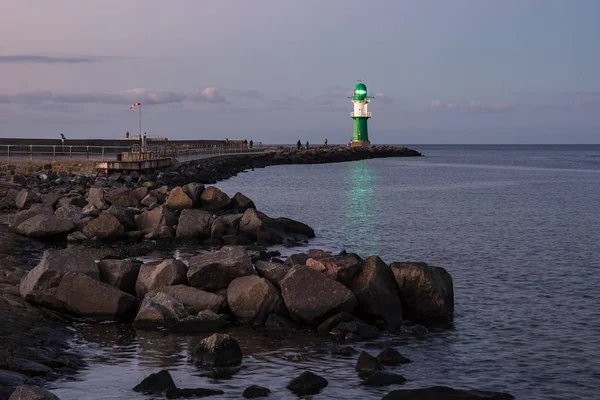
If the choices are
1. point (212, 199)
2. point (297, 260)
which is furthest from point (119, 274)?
point (212, 199)

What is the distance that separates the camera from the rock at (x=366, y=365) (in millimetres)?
9531

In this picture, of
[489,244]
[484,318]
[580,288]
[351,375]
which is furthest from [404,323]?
[489,244]

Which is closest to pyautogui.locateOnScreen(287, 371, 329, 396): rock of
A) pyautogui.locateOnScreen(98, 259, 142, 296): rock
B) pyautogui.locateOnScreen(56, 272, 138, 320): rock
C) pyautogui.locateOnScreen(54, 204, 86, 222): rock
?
pyautogui.locateOnScreen(56, 272, 138, 320): rock

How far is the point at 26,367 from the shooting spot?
347 inches

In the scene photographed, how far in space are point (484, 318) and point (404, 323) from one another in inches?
67.4

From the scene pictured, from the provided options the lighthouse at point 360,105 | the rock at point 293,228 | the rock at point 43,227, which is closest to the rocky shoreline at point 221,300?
the rock at point 43,227

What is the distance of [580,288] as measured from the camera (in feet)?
50.8

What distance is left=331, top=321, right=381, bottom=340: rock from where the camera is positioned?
37.0 ft

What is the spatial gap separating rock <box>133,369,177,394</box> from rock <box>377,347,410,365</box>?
9.20ft

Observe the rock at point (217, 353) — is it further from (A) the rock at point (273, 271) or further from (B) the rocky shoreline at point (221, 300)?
(A) the rock at point (273, 271)

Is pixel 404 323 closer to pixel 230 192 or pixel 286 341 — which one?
pixel 286 341

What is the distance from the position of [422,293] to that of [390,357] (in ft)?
8.51

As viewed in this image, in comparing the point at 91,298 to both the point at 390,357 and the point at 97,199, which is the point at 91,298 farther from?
the point at 97,199

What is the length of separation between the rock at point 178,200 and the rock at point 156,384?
14361mm
